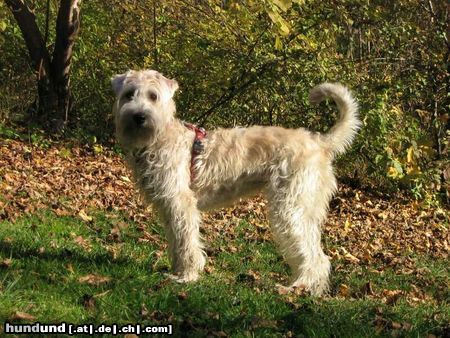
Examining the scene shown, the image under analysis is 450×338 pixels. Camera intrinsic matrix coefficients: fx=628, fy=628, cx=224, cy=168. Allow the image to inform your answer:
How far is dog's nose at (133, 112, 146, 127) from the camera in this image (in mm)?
5340

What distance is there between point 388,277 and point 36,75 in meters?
7.73

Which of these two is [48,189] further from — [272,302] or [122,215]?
[272,302]

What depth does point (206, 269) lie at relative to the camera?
19.9 ft

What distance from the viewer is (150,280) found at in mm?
5164

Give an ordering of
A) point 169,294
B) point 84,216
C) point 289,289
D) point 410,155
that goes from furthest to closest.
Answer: point 410,155, point 84,216, point 289,289, point 169,294

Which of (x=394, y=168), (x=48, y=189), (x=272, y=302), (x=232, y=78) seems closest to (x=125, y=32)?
(x=232, y=78)

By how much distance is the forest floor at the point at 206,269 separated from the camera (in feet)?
14.4

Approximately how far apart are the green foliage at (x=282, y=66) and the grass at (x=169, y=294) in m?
4.56

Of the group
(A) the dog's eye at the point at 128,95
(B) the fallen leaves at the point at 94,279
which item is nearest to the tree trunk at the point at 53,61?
(A) the dog's eye at the point at 128,95

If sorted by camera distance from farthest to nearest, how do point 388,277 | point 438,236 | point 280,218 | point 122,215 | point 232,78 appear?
point 232,78
point 438,236
point 122,215
point 388,277
point 280,218

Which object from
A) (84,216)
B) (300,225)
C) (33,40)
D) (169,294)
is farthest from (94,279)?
(33,40)

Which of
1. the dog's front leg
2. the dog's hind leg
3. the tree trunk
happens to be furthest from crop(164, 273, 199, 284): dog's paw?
the tree trunk

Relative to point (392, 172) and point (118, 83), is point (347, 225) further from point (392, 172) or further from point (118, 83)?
point (118, 83)

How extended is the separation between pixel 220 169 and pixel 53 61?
7017 millimetres
